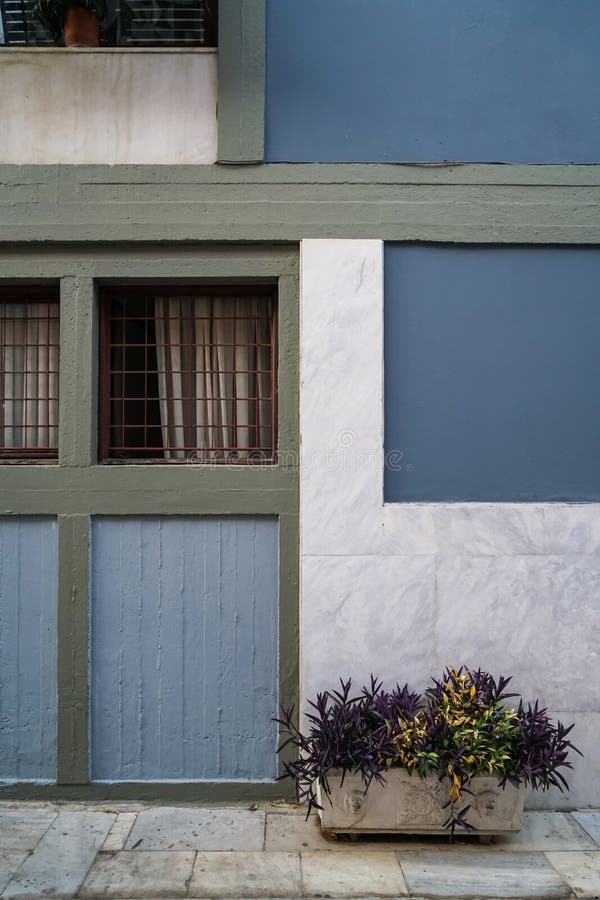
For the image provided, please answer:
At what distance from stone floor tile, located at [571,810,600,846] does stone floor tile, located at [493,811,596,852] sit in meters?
0.04

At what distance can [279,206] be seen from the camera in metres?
5.04

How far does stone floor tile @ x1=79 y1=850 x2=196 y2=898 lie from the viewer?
13.1 ft

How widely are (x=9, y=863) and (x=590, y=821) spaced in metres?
3.76

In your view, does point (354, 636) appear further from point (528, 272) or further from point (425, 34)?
point (425, 34)

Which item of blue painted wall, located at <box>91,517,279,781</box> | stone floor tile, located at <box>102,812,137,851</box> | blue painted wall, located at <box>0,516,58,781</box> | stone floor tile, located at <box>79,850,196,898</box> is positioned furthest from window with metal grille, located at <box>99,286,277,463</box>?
stone floor tile, located at <box>79,850,196,898</box>

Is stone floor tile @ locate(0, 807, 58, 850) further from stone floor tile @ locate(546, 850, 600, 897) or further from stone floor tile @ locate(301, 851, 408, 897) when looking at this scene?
stone floor tile @ locate(546, 850, 600, 897)

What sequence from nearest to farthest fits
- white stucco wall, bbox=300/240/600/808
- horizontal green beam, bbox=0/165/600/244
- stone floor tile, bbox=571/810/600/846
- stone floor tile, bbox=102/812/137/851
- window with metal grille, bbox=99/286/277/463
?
stone floor tile, bbox=102/812/137/851, stone floor tile, bbox=571/810/600/846, white stucco wall, bbox=300/240/600/808, horizontal green beam, bbox=0/165/600/244, window with metal grille, bbox=99/286/277/463

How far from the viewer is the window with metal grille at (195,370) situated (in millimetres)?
5332

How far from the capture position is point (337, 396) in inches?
196

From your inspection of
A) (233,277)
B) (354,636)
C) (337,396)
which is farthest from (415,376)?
(354,636)

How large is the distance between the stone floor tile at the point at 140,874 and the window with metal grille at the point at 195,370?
262cm

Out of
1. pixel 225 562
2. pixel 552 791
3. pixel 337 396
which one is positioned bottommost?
pixel 552 791

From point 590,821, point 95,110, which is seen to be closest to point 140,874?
point 590,821

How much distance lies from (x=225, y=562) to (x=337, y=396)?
1.44 m
